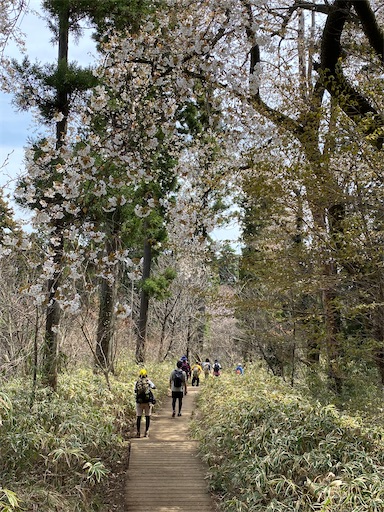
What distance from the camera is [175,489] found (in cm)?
496

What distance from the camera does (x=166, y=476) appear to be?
533cm

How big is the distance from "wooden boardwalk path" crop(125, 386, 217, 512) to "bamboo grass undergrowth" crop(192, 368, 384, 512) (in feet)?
0.69

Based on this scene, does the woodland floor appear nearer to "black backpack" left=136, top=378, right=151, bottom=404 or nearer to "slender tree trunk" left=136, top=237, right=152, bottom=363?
"black backpack" left=136, top=378, right=151, bottom=404

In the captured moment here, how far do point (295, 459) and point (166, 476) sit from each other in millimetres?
1667

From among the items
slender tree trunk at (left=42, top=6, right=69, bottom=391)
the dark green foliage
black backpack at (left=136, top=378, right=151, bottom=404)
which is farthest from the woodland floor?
the dark green foliage

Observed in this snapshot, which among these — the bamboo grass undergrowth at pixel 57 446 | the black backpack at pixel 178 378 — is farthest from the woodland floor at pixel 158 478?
the black backpack at pixel 178 378

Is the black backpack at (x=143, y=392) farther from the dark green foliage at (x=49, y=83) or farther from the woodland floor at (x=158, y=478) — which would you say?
the dark green foliage at (x=49, y=83)

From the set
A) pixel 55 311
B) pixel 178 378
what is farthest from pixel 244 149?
pixel 178 378

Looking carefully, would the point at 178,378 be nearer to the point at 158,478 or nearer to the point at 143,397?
the point at 143,397

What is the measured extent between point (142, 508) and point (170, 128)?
3.98 meters

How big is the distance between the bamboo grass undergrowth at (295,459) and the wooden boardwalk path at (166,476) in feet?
0.69

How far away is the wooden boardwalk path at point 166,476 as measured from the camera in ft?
14.9

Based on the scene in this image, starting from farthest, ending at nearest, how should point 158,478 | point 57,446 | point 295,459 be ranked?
1. point 158,478
2. point 57,446
3. point 295,459

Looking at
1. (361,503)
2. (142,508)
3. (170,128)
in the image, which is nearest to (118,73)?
(170,128)
